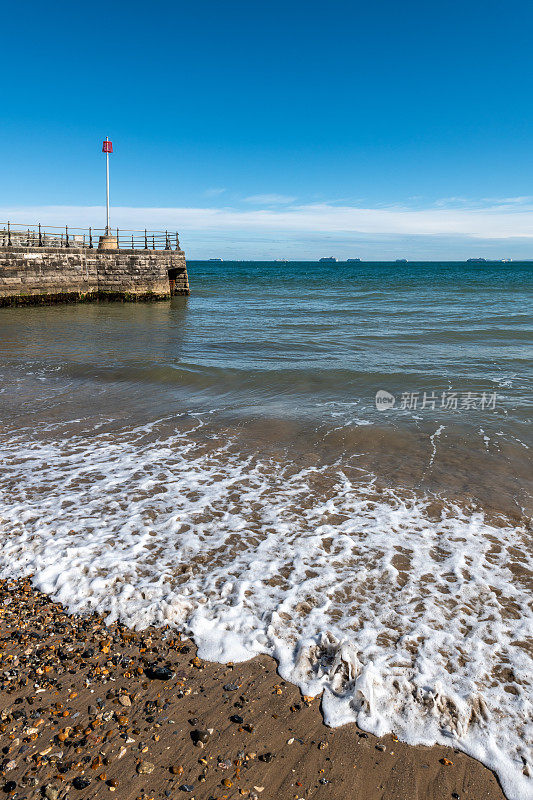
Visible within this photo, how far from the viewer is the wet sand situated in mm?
2492

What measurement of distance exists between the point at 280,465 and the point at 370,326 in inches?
643

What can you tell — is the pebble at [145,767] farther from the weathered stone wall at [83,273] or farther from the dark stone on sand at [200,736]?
the weathered stone wall at [83,273]

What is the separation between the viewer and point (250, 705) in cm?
296

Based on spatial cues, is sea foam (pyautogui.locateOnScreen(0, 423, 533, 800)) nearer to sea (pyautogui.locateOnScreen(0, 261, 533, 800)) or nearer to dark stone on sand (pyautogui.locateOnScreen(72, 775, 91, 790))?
sea (pyautogui.locateOnScreen(0, 261, 533, 800))

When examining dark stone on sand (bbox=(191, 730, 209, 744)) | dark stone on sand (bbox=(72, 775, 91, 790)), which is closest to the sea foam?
dark stone on sand (bbox=(191, 730, 209, 744))

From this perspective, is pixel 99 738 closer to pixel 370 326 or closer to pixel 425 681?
pixel 425 681

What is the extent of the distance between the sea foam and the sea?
0.01m

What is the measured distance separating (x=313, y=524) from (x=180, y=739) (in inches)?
103

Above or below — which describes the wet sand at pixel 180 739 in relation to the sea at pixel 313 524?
below

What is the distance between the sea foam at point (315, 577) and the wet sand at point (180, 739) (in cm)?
16

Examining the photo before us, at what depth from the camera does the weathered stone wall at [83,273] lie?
26.2m

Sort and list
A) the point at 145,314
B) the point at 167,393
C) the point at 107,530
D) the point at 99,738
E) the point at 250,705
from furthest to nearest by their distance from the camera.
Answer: the point at 145,314 → the point at 167,393 → the point at 107,530 → the point at 250,705 → the point at 99,738

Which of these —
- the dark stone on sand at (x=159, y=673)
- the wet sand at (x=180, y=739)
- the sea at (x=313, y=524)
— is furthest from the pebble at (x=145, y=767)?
the sea at (x=313, y=524)

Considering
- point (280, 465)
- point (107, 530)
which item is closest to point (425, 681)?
point (107, 530)
